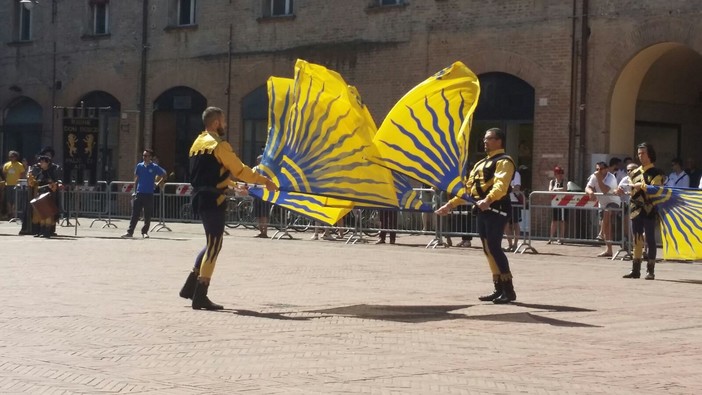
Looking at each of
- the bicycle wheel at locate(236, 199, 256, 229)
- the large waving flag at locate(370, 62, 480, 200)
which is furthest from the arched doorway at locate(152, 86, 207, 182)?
the large waving flag at locate(370, 62, 480, 200)

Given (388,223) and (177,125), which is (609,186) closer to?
(388,223)

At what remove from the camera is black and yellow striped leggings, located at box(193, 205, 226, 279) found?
13.3m

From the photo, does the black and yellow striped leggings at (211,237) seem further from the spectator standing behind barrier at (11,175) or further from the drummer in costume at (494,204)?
the spectator standing behind barrier at (11,175)

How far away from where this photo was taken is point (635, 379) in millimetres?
9320

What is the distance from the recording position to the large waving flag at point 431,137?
14.1 m

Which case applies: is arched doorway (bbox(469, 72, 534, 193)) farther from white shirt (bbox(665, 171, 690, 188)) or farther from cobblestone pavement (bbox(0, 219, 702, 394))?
cobblestone pavement (bbox(0, 219, 702, 394))

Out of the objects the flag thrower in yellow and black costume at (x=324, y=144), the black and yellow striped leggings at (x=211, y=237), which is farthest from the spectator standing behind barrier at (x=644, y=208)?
→ the black and yellow striped leggings at (x=211, y=237)

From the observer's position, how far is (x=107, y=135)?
4062cm

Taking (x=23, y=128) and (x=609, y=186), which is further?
(x=23, y=128)

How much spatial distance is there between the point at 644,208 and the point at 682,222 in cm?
100

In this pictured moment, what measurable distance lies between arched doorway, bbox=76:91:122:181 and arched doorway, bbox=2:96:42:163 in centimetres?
243

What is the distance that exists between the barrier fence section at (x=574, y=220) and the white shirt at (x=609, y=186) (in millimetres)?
100

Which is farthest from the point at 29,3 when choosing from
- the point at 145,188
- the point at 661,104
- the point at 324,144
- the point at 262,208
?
the point at 324,144

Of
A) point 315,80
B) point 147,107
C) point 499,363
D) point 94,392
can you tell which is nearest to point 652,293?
point 315,80
